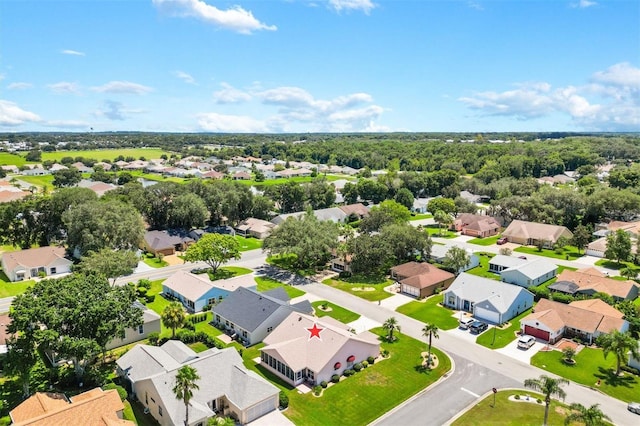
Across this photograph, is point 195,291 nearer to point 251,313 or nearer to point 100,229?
point 251,313

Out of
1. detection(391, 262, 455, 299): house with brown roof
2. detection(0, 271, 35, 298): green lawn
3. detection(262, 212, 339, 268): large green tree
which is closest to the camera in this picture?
detection(0, 271, 35, 298): green lawn

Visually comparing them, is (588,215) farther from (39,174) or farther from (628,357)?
(39,174)

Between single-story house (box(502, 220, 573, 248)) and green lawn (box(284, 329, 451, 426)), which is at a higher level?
single-story house (box(502, 220, 573, 248))

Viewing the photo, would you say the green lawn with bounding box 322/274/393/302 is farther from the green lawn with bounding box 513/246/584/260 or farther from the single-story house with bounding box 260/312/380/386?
the green lawn with bounding box 513/246/584/260

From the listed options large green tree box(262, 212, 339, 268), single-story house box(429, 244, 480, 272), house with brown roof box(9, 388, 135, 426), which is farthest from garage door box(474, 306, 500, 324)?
house with brown roof box(9, 388, 135, 426)

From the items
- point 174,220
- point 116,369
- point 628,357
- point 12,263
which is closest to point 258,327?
point 116,369

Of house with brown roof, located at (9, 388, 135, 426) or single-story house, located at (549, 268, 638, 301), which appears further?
single-story house, located at (549, 268, 638, 301)
